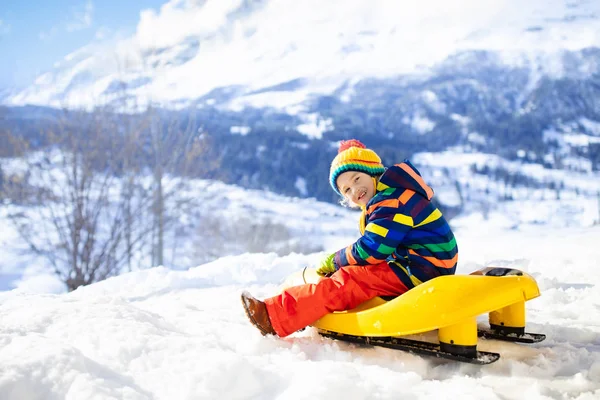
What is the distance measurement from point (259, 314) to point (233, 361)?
2.16 feet

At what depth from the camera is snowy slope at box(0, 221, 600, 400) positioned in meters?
1.83

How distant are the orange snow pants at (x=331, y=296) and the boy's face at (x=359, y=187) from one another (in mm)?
402

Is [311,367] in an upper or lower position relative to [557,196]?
upper

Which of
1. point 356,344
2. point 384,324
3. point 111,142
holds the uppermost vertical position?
point 111,142

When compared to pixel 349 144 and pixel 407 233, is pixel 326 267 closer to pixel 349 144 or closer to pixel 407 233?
pixel 407 233

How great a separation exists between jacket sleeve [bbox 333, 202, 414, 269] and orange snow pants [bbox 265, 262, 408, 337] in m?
0.09

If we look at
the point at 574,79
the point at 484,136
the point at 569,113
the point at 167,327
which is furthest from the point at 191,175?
the point at 574,79

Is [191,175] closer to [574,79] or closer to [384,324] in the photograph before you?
[384,324]

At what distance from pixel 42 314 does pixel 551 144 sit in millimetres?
125473

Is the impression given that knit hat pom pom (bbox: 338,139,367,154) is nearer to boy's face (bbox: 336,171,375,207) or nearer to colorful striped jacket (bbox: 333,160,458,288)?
boy's face (bbox: 336,171,375,207)

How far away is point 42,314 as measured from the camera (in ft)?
8.48

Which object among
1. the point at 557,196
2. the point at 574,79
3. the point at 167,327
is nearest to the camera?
the point at 167,327

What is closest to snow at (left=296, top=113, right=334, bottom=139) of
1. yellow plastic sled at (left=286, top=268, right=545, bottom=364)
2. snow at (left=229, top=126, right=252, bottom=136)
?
snow at (left=229, top=126, right=252, bottom=136)

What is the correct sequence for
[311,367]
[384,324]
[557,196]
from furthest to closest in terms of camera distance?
1. [557,196]
2. [384,324]
3. [311,367]
